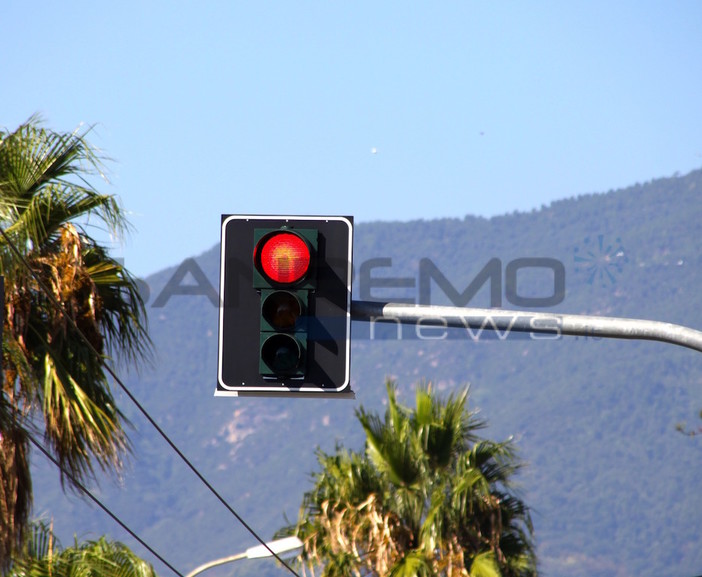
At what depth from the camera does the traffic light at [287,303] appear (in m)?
7.05

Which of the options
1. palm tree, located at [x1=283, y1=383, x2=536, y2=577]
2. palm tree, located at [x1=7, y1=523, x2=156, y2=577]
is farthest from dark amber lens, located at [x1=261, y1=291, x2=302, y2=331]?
palm tree, located at [x1=283, y1=383, x2=536, y2=577]

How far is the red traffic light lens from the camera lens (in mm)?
7039

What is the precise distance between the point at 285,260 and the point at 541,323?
1.53 metres

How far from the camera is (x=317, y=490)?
18188 millimetres

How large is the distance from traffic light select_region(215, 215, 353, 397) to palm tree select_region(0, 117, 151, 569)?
2.73m

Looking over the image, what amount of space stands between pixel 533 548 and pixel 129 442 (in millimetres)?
10240

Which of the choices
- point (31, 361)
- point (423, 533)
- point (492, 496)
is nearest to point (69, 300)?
point (31, 361)

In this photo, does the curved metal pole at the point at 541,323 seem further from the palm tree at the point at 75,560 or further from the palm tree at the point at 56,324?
the palm tree at the point at 75,560

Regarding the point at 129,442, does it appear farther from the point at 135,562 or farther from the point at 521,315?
the point at 521,315

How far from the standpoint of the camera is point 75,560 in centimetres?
1212

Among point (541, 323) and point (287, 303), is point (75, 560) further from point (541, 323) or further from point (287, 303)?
point (541, 323)

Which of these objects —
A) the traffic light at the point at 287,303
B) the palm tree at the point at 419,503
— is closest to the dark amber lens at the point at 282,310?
the traffic light at the point at 287,303

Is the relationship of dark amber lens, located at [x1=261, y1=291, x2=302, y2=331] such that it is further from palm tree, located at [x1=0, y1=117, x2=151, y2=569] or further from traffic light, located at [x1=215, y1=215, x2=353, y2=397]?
palm tree, located at [x1=0, y1=117, x2=151, y2=569]

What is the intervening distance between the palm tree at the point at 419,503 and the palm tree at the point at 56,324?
7020 mm
